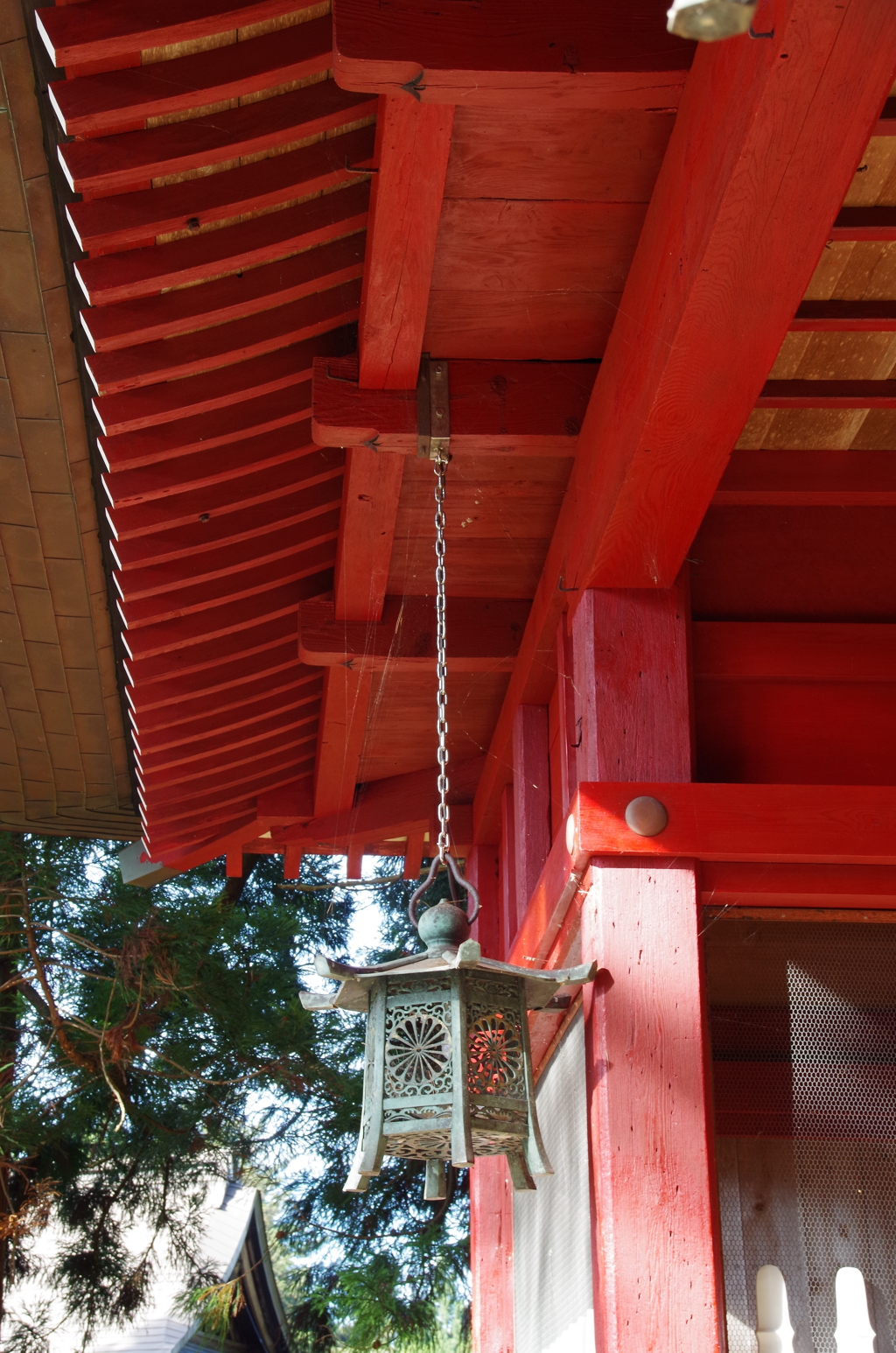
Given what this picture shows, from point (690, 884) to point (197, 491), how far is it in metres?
1.20

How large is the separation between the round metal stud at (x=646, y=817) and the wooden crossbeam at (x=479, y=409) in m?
0.67

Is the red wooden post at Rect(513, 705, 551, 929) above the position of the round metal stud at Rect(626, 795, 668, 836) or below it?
above

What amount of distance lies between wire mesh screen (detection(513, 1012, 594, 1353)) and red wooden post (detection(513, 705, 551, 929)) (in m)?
0.55

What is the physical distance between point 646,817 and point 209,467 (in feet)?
3.41

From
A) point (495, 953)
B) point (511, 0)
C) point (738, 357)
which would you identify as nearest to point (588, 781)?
point (738, 357)

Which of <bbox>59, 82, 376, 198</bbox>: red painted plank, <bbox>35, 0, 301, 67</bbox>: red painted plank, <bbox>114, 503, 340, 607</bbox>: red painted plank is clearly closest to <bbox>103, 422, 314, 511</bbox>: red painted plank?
<bbox>114, 503, 340, 607</bbox>: red painted plank

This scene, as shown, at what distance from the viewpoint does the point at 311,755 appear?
143 inches

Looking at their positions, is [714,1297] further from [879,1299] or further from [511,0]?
[511,0]

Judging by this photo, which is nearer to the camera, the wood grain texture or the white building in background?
the wood grain texture

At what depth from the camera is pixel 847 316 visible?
1963mm

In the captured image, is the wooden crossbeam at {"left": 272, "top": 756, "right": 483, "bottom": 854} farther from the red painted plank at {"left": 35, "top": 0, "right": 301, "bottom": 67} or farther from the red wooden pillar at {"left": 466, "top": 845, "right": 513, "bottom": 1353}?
the red painted plank at {"left": 35, "top": 0, "right": 301, "bottom": 67}

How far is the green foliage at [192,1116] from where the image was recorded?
6379 millimetres

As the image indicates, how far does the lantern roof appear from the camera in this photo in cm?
180

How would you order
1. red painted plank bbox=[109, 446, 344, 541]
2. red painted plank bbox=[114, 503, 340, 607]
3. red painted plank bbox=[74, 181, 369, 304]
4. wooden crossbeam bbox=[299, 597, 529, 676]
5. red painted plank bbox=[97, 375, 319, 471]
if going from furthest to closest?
wooden crossbeam bbox=[299, 597, 529, 676]
red painted plank bbox=[114, 503, 340, 607]
red painted plank bbox=[109, 446, 344, 541]
red painted plank bbox=[97, 375, 319, 471]
red painted plank bbox=[74, 181, 369, 304]
